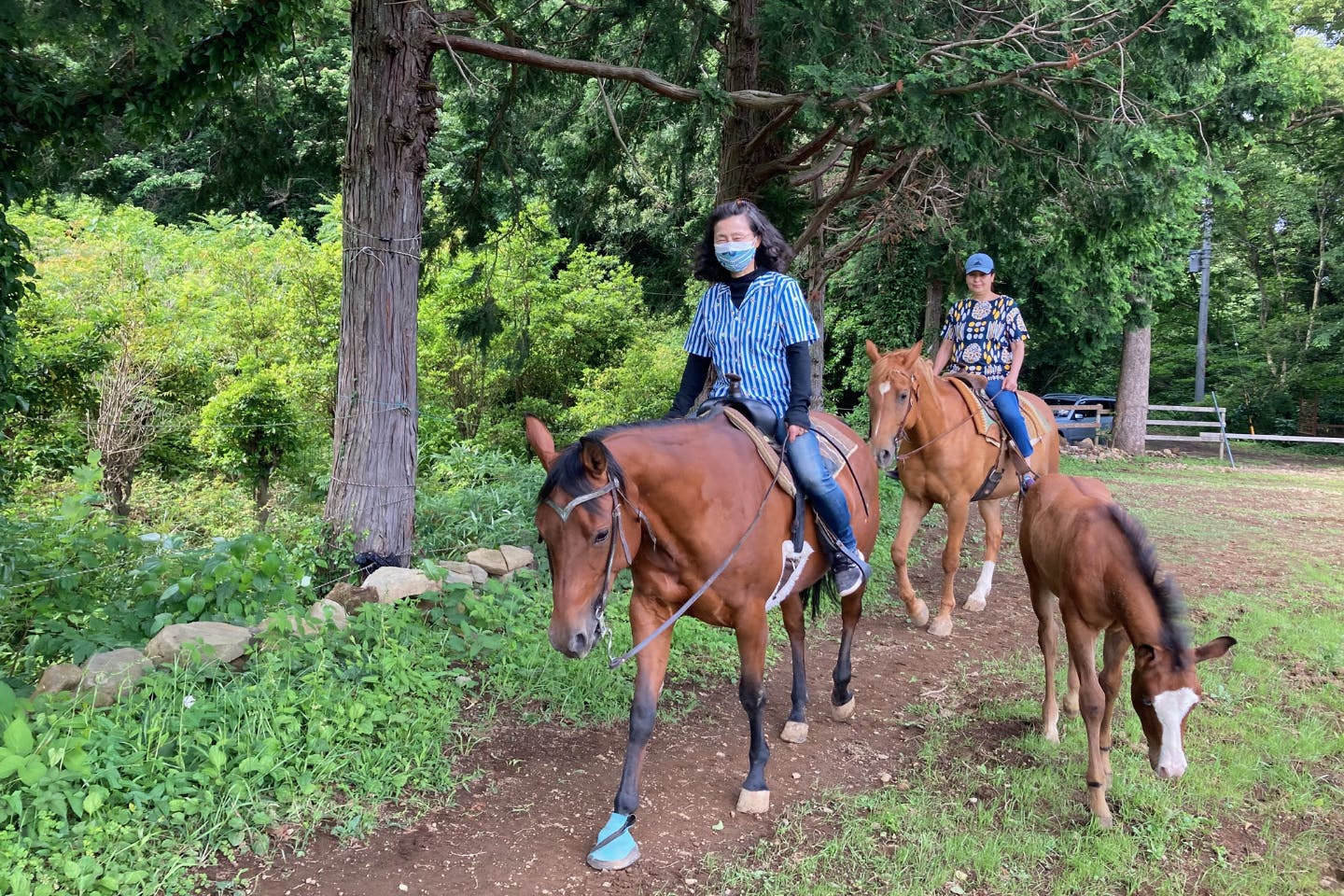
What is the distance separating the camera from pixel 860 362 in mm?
21016

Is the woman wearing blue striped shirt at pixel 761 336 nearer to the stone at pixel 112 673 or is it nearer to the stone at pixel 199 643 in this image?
the stone at pixel 199 643

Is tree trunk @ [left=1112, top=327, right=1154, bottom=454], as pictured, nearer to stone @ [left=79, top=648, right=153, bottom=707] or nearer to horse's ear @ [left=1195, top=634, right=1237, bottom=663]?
horse's ear @ [left=1195, top=634, right=1237, bottom=663]

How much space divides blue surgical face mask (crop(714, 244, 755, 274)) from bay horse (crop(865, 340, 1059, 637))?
2576 mm

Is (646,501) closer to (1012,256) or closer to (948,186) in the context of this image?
(948,186)

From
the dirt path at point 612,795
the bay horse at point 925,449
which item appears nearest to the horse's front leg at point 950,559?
the bay horse at point 925,449

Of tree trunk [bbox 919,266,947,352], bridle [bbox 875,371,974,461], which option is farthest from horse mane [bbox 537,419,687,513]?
tree trunk [bbox 919,266,947,352]

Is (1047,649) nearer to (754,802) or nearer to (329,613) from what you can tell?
(754,802)

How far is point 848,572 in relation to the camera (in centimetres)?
436

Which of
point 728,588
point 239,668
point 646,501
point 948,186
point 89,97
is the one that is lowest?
point 239,668

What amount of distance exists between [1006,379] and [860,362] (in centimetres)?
1411

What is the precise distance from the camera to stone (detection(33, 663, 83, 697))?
371 centimetres

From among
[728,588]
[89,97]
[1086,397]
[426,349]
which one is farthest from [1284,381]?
[89,97]

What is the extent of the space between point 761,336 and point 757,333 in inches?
0.9

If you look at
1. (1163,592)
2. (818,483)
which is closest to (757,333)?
(818,483)
